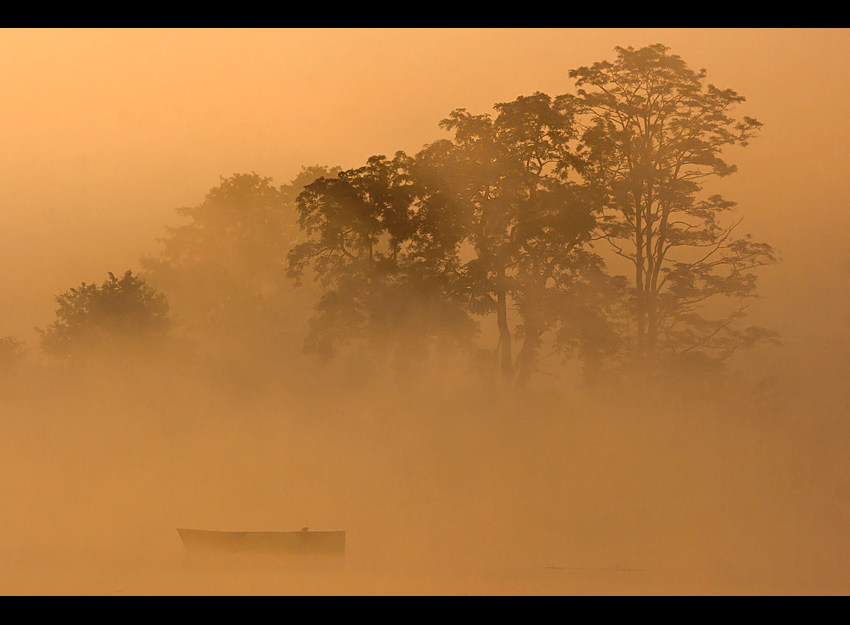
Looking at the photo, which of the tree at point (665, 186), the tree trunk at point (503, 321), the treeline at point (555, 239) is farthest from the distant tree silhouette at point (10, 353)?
the tree at point (665, 186)

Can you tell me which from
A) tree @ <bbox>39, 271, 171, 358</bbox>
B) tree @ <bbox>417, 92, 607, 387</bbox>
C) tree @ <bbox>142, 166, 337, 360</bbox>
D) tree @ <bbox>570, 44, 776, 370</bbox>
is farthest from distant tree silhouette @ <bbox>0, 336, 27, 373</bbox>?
tree @ <bbox>570, 44, 776, 370</bbox>

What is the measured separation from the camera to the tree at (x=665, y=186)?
66.7 feet

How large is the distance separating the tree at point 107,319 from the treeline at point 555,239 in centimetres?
440

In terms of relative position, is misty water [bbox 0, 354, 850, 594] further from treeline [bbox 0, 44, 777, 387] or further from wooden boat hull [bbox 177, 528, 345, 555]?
treeline [bbox 0, 44, 777, 387]

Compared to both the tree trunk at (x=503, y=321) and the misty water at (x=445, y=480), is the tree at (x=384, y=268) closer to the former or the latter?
the tree trunk at (x=503, y=321)

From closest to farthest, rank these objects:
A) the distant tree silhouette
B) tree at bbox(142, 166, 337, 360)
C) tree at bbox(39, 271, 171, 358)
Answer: tree at bbox(142, 166, 337, 360), tree at bbox(39, 271, 171, 358), the distant tree silhouette

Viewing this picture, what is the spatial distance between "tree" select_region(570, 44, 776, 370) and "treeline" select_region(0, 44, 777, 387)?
0.03m

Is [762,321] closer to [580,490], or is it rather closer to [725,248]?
[725,248]

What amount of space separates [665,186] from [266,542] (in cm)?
1192

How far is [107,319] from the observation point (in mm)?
22297

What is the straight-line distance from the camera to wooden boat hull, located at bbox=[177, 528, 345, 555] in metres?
17.0

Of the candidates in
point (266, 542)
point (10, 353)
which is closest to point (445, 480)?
point (266, 542)

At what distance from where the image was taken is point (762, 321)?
20844 mm

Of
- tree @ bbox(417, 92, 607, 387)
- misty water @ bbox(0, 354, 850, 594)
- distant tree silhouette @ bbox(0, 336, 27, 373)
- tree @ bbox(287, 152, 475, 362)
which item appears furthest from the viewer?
distant tree silhouette @ bbox(0, 336, 27, 373)
